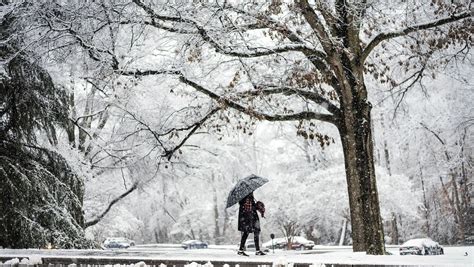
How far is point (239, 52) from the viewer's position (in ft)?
33.3

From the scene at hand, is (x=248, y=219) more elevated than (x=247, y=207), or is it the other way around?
(x=247, y=207)

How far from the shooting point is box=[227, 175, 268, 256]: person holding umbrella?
10422 millimetres

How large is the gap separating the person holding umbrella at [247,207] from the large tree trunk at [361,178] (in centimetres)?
189

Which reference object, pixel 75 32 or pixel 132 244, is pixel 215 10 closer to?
pixel 75 32

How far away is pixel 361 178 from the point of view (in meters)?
10.0

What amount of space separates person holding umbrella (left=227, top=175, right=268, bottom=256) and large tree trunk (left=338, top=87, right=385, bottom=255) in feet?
6.19

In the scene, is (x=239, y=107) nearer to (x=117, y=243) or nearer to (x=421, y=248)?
(x=421, y=248)

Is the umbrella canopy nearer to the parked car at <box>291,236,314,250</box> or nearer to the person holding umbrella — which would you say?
the person holding umbrella

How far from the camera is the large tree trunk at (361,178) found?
978 centimetres

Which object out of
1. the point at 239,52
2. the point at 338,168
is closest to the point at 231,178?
the point at 338,168

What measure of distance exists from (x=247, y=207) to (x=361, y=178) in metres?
2.44

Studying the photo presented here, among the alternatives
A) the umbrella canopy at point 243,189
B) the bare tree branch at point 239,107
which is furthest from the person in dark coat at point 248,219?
the bare tree branch at point 239,107

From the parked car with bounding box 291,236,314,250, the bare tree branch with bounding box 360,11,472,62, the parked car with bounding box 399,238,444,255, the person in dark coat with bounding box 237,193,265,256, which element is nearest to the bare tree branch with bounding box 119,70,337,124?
the bare tree branch with bounding box 360,11,472,62

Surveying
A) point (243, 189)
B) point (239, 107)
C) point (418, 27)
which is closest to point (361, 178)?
point (243, 189)
